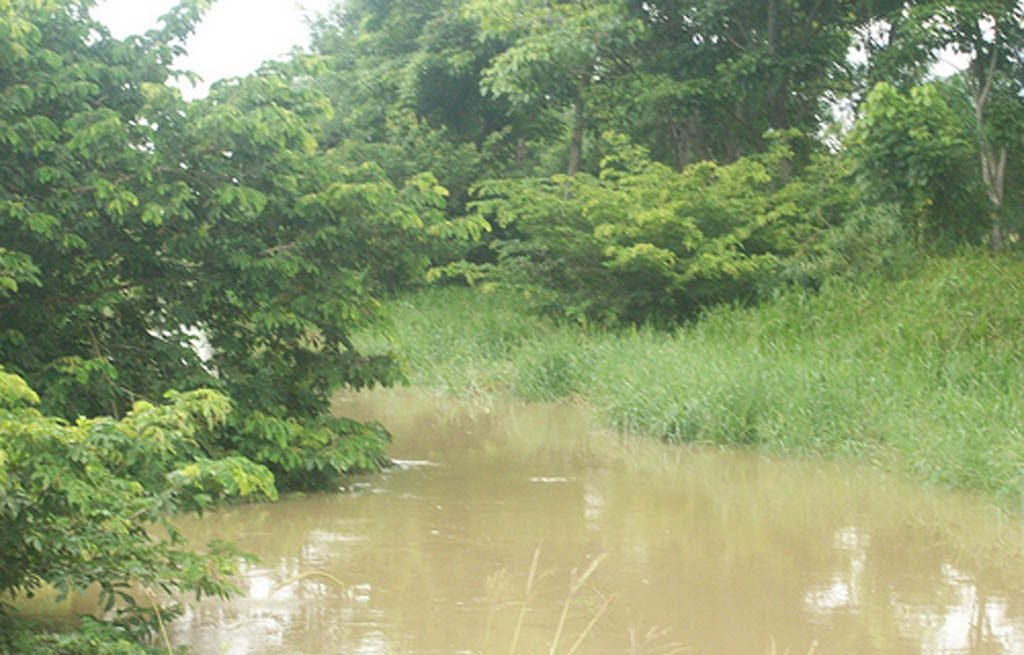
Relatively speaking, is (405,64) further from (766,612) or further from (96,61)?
(766,612)

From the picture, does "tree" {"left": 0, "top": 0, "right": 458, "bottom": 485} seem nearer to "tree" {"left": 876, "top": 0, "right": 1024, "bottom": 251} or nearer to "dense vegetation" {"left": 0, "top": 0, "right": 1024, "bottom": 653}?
"dense vegetation" {"left": 0, "top": 0, "right": 1024, "bottom": 653}

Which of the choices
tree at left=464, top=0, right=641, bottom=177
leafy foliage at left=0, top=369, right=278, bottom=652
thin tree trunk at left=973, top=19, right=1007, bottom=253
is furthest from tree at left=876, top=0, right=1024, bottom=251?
leafy foliage at left=0, top=369, right=278, bottom=652

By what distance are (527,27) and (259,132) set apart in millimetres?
12076

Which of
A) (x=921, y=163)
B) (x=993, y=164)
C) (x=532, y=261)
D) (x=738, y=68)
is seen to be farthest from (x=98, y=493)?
(x=738, y=68)

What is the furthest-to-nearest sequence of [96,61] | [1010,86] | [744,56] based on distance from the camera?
[744,56] → [1010,86] → [96,61]

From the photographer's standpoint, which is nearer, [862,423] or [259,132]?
[259,132]

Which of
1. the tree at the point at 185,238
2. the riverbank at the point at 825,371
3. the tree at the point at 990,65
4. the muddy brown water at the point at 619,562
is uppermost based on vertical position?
the tree at the point at 990,65

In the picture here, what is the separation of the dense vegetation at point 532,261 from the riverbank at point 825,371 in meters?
0.05

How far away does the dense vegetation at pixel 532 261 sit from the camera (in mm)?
5934

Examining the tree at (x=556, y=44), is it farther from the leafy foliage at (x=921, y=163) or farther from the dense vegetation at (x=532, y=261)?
the leafy foliage at (x=921, y=163)

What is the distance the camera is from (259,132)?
9.23 m

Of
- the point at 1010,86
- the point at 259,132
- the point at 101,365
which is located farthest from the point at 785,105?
the point at 101,365

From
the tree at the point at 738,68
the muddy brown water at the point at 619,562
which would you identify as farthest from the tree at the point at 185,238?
the tree at the point at 738,68

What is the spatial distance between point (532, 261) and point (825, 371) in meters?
7.33
